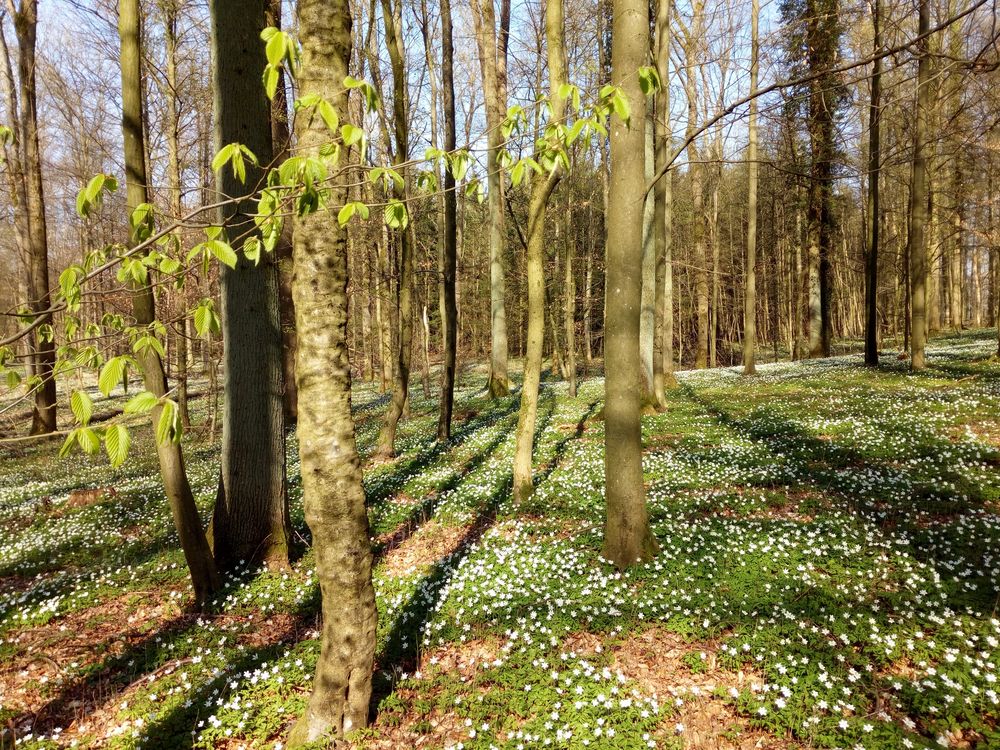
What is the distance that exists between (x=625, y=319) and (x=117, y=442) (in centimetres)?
518

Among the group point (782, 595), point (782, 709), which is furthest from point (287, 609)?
point (782, 595)

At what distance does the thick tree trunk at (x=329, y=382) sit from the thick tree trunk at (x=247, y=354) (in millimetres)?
3914

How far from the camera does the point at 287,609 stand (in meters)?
6.25

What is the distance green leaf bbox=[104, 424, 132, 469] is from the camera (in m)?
2.13

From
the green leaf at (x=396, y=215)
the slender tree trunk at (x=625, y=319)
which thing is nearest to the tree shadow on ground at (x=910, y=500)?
the slender tree trunk at (x=625, y=319)

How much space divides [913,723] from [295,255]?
5787 millimetres

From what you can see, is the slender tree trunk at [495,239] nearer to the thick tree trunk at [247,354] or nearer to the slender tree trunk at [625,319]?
the thick tree trunk at [247,354]

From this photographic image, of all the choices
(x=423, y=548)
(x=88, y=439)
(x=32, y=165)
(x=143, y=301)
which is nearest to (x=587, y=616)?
(x=423, y=548)

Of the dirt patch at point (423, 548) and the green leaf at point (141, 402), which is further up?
the green leaf at point (141, 402)

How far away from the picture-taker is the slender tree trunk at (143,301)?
5.87 m

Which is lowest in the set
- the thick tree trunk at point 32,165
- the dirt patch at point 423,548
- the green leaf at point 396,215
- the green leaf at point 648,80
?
the dirt patch at point 423,548

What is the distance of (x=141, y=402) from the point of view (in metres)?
2.16

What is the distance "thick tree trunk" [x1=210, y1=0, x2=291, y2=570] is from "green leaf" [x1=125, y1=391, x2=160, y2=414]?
531 centimetres

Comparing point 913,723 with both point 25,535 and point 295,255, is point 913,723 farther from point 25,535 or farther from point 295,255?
point 25,535
